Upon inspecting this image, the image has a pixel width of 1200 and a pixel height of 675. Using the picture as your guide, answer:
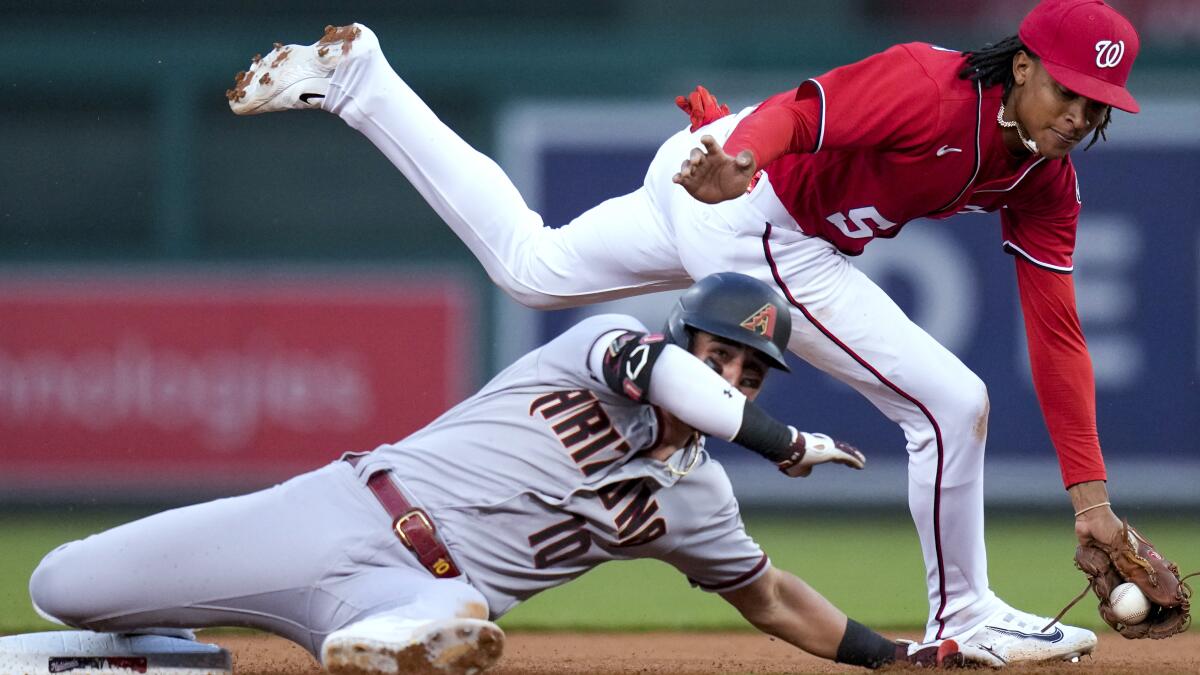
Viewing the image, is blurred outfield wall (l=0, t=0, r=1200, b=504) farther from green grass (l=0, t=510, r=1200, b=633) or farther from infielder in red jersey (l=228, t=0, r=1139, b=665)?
infielder in red jersey (l=228, t=0, r=1139, b=665)

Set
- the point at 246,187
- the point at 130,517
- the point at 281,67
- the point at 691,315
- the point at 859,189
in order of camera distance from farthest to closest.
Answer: the point at 246,187 → the point at 130,517 → the point at 281,67 → the point at 859,189 → the point at 691,315

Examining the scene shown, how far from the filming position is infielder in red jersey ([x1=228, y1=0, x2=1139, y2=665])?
3.04 meters

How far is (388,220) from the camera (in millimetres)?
7117

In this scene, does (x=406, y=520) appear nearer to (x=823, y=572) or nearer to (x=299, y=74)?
(x=299, y=74)

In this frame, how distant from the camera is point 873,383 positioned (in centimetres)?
324

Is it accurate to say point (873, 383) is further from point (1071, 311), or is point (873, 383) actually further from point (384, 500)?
point (384, 500)

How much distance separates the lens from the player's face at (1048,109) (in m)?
3.01

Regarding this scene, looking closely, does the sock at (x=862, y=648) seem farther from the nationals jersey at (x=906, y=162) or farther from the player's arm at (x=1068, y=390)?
the nationals jersey at (x=906, y=162)

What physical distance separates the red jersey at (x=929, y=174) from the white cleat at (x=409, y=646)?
3.25ft

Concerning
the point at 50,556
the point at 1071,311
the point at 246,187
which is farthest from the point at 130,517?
the point at 1071,311

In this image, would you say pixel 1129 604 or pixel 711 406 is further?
pixel 1129 604

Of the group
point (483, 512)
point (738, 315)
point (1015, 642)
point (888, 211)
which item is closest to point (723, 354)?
point (738, 315)

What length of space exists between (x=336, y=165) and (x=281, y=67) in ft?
11.9

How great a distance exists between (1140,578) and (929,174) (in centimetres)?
93
